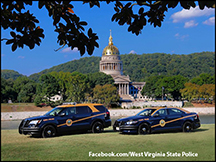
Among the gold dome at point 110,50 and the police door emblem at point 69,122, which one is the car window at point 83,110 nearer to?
the police door emblem at point 69,122

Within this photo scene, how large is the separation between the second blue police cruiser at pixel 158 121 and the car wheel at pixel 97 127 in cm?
72

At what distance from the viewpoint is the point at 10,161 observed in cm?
955

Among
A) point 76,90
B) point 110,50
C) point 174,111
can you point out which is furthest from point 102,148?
point 110,50

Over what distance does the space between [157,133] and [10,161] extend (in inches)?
324

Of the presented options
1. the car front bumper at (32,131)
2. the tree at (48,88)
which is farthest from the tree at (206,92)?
the car front bumper at (32,131)

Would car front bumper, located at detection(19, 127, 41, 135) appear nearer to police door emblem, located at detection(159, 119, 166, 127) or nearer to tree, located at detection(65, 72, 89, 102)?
police door emblem, located at detection(159, 119, 166, 127)

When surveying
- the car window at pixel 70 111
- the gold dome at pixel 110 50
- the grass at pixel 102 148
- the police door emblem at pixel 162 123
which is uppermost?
the gold dome at pixel 110 50

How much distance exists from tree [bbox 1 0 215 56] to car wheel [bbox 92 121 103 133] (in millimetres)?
10300

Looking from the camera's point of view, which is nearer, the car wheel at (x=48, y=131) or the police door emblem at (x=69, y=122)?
the car wheel at (x=48, y=131)

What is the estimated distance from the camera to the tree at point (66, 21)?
19.5ft

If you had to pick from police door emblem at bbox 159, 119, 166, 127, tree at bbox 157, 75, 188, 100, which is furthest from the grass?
tree at bbox 157, 75, 188, 100

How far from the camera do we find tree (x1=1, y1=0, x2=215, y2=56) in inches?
233

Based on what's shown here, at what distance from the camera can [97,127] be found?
16453 millimetres

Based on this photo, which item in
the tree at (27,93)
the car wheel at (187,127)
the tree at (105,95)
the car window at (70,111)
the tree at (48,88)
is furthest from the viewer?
the tree at (27,93)
